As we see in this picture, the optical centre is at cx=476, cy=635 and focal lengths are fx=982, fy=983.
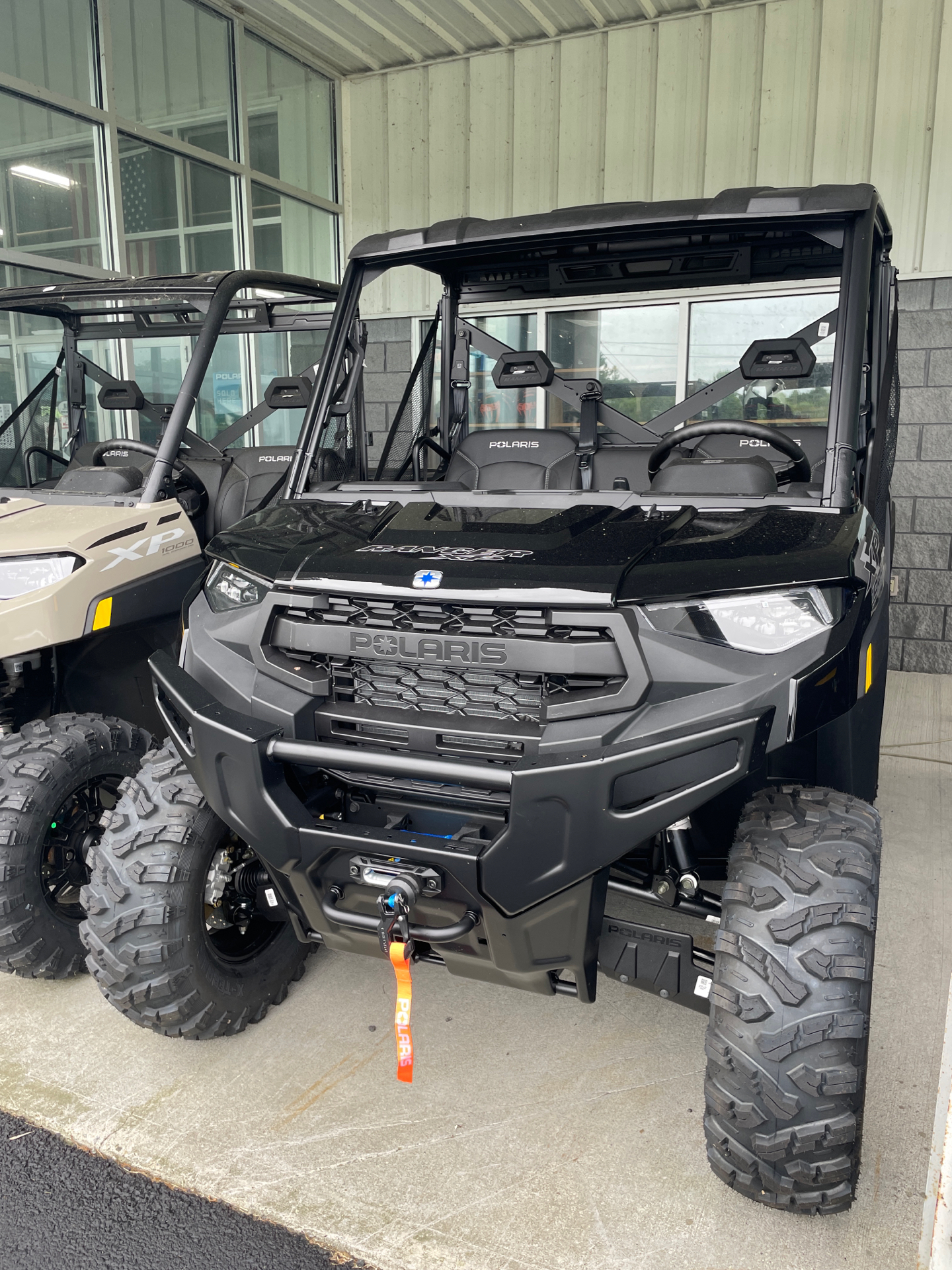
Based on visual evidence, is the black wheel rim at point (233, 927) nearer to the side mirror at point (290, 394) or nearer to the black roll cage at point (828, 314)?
the black roll cage at point (828, 314)

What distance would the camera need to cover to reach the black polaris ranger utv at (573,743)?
1837 mm

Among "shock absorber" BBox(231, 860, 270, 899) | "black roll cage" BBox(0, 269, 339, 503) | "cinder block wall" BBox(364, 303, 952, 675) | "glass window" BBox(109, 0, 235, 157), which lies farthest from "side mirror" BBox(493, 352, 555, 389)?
"glass window" BBox(109, 0, 235, 157)

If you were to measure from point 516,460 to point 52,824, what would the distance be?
2.01 meters

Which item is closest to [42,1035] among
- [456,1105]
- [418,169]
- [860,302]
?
[456,1105]

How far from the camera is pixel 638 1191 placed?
209cm

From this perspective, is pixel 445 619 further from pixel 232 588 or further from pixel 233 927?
pixel 233 927

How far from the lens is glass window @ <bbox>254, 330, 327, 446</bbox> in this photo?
810 cm

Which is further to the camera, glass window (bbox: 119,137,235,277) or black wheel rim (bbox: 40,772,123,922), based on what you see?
glass window (bbox: 119,137,235,277)

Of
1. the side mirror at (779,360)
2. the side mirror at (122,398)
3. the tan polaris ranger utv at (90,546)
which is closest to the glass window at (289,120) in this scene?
the tan polaris ranger utv at (90,546)

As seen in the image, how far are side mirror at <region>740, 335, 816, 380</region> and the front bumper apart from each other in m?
1.54

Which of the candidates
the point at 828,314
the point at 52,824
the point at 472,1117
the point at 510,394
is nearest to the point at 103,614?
the point at 52,824

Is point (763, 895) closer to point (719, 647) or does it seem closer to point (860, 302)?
point (719, 647)

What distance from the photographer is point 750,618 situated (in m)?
1.89

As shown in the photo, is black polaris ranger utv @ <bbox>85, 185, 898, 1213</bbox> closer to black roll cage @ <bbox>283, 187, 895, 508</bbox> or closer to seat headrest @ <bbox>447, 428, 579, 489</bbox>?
black roll cage @ <bbox>283, 187, 895, 508</bbox>
